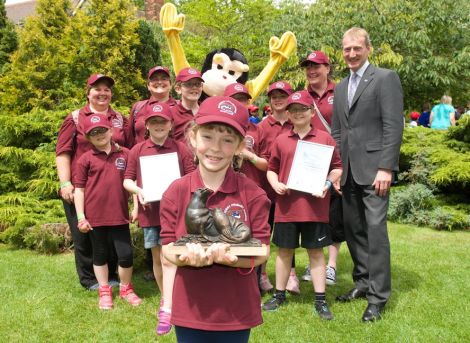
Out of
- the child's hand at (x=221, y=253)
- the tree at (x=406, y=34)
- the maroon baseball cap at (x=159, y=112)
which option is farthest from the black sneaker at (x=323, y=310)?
the tree at (x=406, y=34)

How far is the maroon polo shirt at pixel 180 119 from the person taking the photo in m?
4.66

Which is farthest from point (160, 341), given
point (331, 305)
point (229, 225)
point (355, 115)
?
point (355, 115)

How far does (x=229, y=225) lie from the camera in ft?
6.87

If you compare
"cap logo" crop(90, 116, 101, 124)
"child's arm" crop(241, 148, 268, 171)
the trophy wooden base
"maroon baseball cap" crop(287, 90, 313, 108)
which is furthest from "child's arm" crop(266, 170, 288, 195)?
the trophy wooden base

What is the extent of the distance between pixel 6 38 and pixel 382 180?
1908 cm

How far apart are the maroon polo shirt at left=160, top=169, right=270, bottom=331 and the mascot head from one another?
3.43m

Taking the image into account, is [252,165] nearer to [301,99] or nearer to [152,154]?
[301,99]

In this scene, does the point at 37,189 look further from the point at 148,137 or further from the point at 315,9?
the point at 315,9

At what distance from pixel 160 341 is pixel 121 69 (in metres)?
10.6

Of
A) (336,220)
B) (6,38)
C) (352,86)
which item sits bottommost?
(336,220)

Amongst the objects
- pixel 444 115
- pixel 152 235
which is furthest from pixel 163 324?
pixel 444 115

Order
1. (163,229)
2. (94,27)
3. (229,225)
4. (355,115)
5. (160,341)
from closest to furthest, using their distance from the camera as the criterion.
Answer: (229,225)
(163,229)
(160,341)
(355,115)
(94,27)

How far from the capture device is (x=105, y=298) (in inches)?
184

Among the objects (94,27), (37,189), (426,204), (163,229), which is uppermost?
(94,27)
